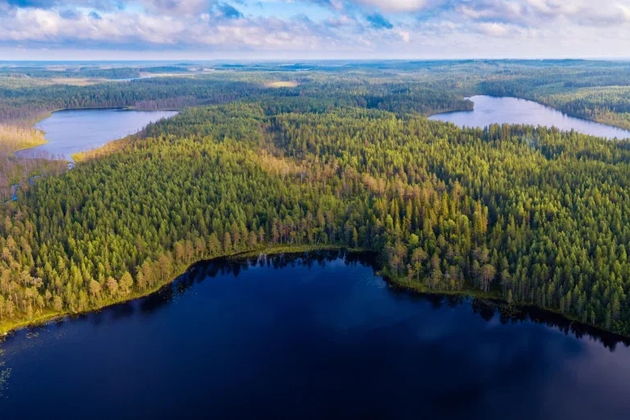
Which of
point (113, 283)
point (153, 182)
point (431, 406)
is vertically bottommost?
point (431, 406)

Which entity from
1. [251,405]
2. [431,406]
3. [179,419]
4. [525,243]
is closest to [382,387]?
[431,406]

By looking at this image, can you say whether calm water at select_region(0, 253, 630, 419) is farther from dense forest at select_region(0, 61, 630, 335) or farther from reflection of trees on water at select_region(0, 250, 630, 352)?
dense forest at select_region(0, 61, 630, 335)

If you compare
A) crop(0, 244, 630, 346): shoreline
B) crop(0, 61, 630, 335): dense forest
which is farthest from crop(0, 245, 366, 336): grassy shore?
crop(0, 61, 630, 335): dense forest

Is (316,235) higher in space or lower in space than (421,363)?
higher

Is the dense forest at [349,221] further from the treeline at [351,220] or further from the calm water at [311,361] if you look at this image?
the calm water at [311,361]

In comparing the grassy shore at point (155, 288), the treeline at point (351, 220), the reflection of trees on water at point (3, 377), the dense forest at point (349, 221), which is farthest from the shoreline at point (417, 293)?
the reflection of trees on water at point (3, 377)

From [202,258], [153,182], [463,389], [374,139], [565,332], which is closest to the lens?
[463,389]

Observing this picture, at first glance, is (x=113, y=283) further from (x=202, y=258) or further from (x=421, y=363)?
(x=421, y=363)

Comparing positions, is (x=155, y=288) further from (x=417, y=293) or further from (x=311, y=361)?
(x=417, y=293)
